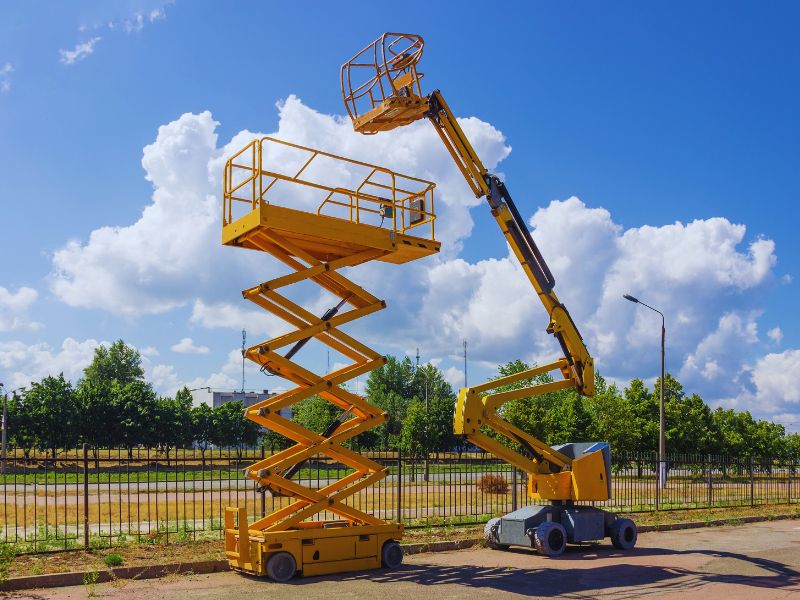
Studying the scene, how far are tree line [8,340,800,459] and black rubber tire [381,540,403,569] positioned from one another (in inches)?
1045

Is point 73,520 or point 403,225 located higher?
point 403,225

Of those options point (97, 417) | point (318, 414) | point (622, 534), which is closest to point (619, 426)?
point (318, 414)

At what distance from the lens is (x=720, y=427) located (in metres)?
56.2

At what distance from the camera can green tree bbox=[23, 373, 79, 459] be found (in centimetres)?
5425

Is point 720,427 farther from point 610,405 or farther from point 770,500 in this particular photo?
point 770,500

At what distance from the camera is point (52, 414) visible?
180ft

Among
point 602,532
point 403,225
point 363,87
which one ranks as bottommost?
point 602,532

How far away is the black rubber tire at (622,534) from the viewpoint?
51.7 ft

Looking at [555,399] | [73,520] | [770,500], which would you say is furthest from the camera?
[555,399]

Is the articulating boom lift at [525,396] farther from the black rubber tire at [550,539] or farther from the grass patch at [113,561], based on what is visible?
the grass patch at [113,561]

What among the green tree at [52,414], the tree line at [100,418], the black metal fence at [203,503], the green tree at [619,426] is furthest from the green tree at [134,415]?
the green tree at [619,426]

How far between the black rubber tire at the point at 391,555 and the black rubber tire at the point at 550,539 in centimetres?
280

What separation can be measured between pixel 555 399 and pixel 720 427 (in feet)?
71.4

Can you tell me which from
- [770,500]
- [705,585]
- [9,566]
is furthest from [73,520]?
[770,500]
